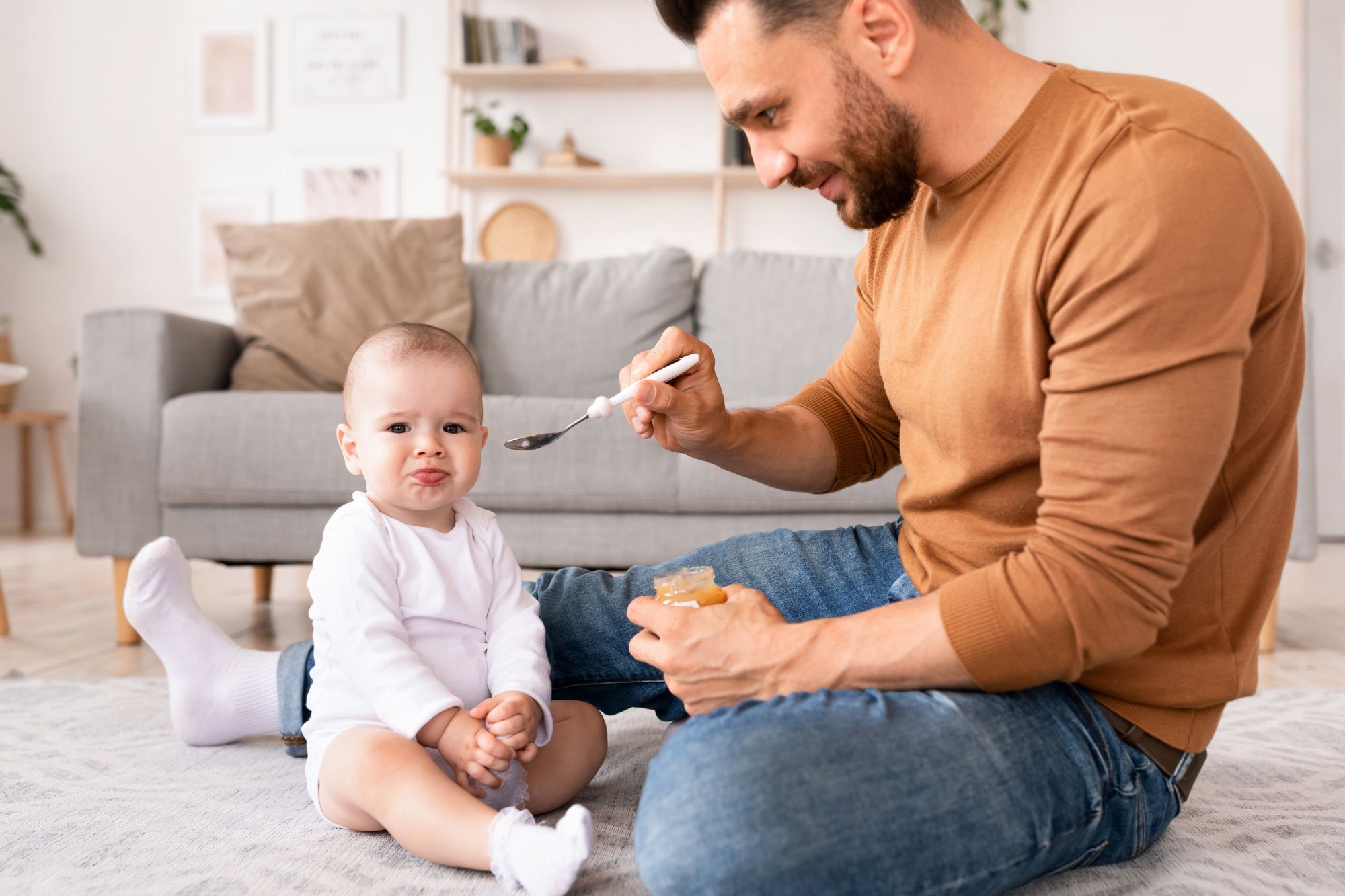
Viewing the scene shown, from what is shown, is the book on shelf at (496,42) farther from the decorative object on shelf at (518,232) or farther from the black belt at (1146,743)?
the black belt at (1146,743)

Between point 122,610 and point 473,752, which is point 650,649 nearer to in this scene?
point 473,752

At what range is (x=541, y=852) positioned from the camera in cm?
84

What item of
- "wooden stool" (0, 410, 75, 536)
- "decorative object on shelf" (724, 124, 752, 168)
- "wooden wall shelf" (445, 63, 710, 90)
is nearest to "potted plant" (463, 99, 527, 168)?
"wooden wall shelf" (445, 63, 710, 90)

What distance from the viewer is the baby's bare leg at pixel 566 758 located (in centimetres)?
106

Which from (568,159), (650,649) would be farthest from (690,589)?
(568,159)

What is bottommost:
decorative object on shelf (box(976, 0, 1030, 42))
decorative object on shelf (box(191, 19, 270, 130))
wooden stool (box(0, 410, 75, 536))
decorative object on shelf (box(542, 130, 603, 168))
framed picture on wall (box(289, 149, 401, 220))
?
wooden stool (box(0, 410, 75, 536))

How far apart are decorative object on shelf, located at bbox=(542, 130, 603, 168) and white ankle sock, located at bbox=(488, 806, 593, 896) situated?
3784 millimetres

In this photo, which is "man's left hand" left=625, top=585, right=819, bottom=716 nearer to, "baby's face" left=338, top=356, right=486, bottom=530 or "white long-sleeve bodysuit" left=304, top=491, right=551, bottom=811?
"white long-sleeve bodysuit" left=304, top=491, right=551, bottom=811

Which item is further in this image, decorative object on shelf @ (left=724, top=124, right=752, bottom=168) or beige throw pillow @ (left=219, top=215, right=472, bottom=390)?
decorative object on shelf @ (left=724, top=124, right=752, bottom=168)

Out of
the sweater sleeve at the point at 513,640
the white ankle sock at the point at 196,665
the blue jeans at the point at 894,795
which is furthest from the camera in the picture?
the white ankle sock at the point at 196,665

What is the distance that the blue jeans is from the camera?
0.72 meters

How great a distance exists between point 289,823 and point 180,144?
4317 mm

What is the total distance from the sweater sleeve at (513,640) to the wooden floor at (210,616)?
1.02 m

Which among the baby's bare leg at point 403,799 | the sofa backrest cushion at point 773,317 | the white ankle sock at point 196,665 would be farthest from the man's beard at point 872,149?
the sofa backrest cushion at point 773,317
